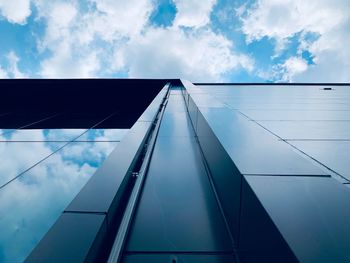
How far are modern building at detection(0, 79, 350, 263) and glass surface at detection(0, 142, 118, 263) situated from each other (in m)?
0.02

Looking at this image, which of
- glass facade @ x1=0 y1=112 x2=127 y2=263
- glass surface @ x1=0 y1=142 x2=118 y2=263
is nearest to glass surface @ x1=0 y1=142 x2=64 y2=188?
glass facade @ x1=0 y1=112 x2=127 y2=263

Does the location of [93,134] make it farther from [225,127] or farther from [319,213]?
[319,213]

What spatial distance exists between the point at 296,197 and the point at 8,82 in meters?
16.2

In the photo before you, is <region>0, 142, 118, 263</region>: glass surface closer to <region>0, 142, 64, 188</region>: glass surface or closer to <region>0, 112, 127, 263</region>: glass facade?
<region>0, 112, 127, 263</region>: glass facade

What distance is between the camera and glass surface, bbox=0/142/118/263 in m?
3.37

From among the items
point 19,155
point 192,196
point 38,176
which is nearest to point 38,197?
point 38,176

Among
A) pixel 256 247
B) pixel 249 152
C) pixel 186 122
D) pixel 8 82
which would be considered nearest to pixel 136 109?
pixel 8 82

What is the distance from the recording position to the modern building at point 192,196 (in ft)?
6.05

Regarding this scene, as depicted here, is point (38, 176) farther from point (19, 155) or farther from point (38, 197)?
point (19, 155)

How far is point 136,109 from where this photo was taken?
1655cm

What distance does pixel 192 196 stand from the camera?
3.46m

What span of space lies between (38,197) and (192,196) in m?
2.94

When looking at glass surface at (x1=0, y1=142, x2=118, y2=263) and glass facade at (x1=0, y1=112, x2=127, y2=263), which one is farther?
glass facade at (x1=0, y1=112, x2=127, y2=263)

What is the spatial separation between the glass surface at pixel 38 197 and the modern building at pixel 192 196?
2 centimetres
